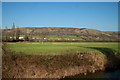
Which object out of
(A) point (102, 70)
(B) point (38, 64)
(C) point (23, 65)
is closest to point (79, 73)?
(A) point (102, 70)

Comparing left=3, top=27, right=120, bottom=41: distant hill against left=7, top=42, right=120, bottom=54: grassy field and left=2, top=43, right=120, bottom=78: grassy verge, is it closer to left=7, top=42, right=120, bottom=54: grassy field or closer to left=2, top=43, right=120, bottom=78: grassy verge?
Answer: left=7, top=42, right=120, bottom=54: grassy field

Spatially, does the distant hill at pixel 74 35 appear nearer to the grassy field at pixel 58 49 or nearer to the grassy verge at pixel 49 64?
the grassy field at pixel 58 49

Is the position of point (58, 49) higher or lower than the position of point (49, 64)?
higher

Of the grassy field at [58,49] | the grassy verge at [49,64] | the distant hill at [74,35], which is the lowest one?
the grassy verge at [49,64]

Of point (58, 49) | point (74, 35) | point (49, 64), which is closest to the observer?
point (49, 64)

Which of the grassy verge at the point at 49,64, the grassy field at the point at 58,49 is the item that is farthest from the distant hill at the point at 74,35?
the grassy verge at the point at 49,64

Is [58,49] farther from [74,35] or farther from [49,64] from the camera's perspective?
[74,35]

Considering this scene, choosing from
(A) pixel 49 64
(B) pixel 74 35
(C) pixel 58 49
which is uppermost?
(B) pixel 74 35

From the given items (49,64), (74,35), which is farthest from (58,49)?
(74,35)

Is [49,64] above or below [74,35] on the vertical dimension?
below

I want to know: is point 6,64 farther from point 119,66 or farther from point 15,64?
point 119,66

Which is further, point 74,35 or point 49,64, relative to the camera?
point 74,35

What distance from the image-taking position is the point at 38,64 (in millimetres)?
10016

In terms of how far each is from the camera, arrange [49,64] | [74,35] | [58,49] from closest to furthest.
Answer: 1. [49,64]
2. [58,49]
3. [74,35]
